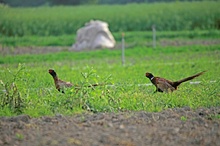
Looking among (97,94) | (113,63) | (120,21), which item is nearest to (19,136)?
(97,94)

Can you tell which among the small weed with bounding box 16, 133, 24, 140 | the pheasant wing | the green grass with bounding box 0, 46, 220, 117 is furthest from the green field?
the small weed with bounding box 16, 133, 24, 140

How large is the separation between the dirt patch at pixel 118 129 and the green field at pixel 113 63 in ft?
2.32

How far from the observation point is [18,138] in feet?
30.5

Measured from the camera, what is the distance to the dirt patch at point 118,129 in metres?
9.02

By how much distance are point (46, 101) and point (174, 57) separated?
15449mm

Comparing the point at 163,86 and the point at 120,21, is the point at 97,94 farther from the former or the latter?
the point at 120,21

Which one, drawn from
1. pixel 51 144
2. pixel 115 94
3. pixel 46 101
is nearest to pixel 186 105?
pixel 115 94

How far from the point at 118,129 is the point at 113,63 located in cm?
1572

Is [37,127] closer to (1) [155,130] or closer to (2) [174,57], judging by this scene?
(1) [155,130]

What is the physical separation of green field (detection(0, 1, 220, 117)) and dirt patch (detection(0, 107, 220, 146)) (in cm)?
71

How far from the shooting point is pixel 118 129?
971 centimetres

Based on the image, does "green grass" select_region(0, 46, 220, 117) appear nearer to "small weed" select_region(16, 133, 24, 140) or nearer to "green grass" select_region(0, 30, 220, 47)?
"small weed" select_region(16, 133, 24, 140)

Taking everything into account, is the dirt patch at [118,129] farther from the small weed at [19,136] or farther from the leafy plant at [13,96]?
the leafy plant at [13,96]

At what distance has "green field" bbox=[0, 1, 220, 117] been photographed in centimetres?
1202
